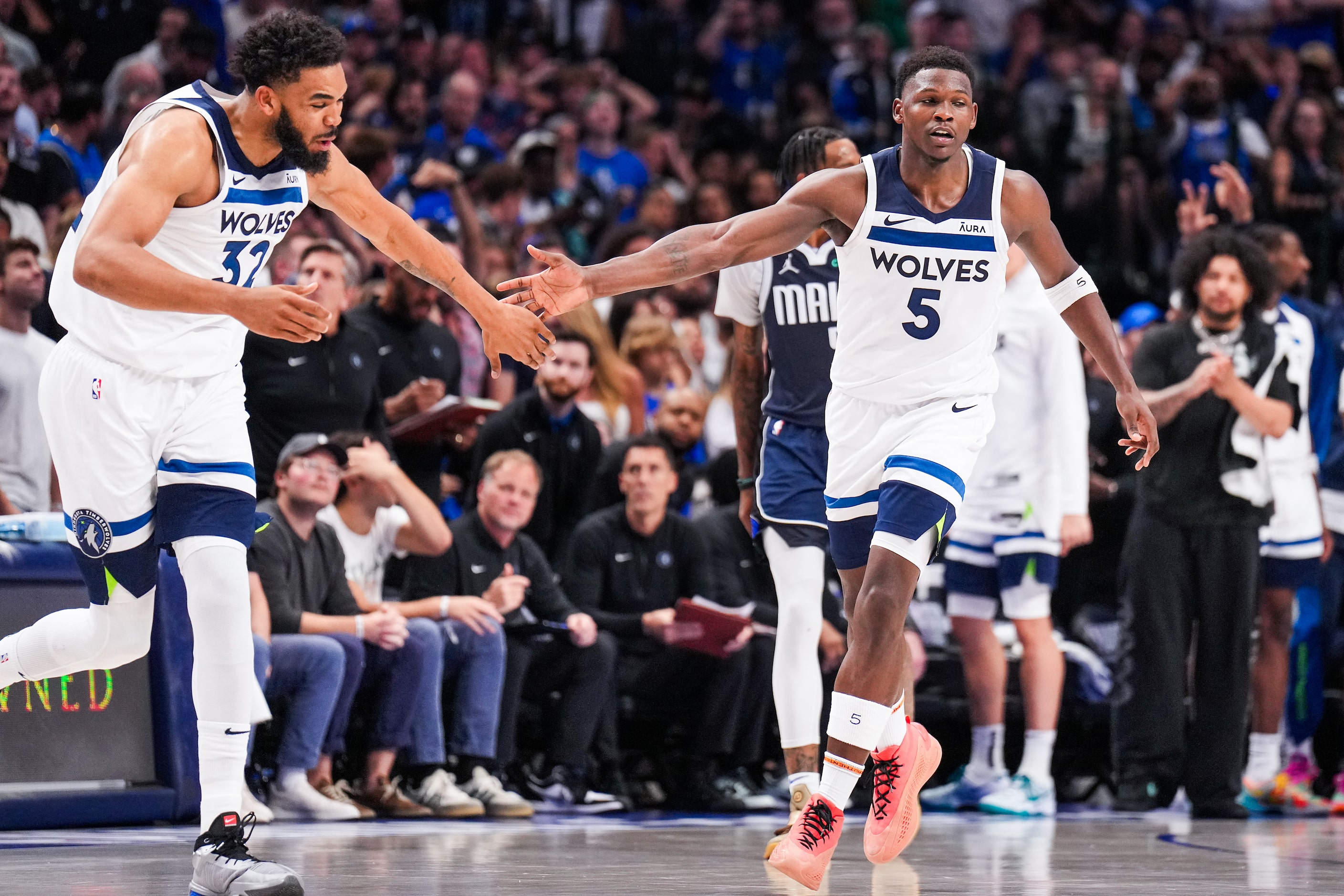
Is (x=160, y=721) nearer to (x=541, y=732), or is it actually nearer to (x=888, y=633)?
(x=541, y=732)

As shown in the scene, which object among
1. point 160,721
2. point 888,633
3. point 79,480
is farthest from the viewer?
point 160,721

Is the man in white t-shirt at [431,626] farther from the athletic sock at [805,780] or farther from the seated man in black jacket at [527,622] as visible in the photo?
the athletic sock at [805,780]

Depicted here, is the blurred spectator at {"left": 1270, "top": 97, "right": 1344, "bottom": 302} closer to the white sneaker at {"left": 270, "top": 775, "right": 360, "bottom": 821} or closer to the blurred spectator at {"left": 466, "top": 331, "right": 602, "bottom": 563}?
the blurred spectator at {"left": 466, "top": 331, "right": 602, "bottom": 563}

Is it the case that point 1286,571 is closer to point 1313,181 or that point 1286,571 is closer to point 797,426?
A: point 797,426

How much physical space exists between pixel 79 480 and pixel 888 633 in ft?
7.81

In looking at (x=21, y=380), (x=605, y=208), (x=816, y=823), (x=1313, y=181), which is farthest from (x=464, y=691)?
(x=1313, y=181)

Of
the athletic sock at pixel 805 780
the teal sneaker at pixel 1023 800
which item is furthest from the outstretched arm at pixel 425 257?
the teal sneaker at pixel 1023 800

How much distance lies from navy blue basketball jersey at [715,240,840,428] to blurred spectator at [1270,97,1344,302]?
705 cm

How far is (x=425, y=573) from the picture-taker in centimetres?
814

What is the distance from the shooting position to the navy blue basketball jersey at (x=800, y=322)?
635 cm

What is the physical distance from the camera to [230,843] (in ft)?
15.0

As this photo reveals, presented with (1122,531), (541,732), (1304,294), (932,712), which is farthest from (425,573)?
(1304,294)

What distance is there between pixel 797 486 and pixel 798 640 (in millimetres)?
562

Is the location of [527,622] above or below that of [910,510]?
below
